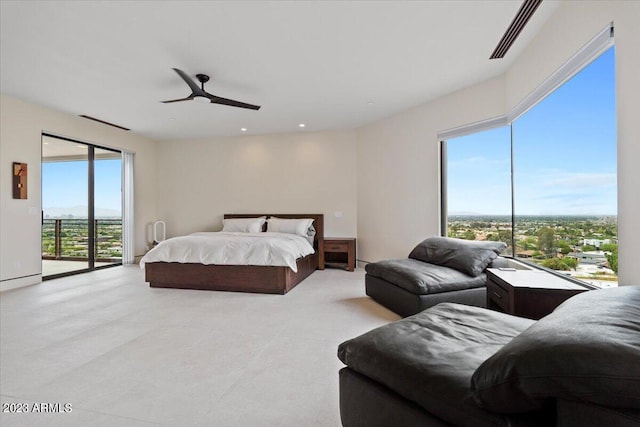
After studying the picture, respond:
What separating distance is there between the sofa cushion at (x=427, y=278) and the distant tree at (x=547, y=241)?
669mm

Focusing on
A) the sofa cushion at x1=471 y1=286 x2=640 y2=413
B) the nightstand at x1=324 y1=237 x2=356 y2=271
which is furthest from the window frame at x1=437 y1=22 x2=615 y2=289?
the sofa cushion at x1=471 y1=286 x2=640 y2=413

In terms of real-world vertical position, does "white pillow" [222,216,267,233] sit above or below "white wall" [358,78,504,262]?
below

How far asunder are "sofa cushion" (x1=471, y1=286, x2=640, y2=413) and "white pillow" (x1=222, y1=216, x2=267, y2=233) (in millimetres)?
5338

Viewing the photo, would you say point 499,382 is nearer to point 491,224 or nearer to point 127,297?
point 491,224

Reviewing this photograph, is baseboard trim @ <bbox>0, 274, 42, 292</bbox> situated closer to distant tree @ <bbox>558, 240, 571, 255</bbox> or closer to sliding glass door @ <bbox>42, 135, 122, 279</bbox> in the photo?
sliding glass door @ <bbox>42, 135, 122, 279</bbox>

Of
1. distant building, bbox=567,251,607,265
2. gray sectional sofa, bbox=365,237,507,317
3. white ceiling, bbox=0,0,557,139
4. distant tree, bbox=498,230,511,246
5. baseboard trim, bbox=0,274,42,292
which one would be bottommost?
baseboard trim, bbox=0,274,42,292

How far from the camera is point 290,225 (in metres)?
5.94

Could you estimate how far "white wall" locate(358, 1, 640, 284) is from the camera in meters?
1.91

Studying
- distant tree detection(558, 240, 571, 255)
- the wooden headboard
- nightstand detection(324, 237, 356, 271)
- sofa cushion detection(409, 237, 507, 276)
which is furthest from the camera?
the wooden headboard

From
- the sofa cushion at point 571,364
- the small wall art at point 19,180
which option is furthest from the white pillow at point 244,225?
the sofa cushion at point 571,364

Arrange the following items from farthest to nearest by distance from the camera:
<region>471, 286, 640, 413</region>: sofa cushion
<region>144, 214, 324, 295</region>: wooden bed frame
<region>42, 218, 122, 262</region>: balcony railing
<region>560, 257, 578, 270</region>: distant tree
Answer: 1. <region>42, 218, 122, 262</region>: balcony railing
2. <region>144, 214, 324, 295</region>: wooden bed frame
3. <region>560, 257, 578, 270</region>: distant tree
4. <region>471, 286, 640, 413</region>: sofa cushion

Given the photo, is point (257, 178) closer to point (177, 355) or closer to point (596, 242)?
point (177, 355)

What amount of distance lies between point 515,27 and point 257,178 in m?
5.06

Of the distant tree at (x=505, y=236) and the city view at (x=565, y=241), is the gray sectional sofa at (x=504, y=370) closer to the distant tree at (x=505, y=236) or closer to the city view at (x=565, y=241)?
the city view at (x=565, y=241)
